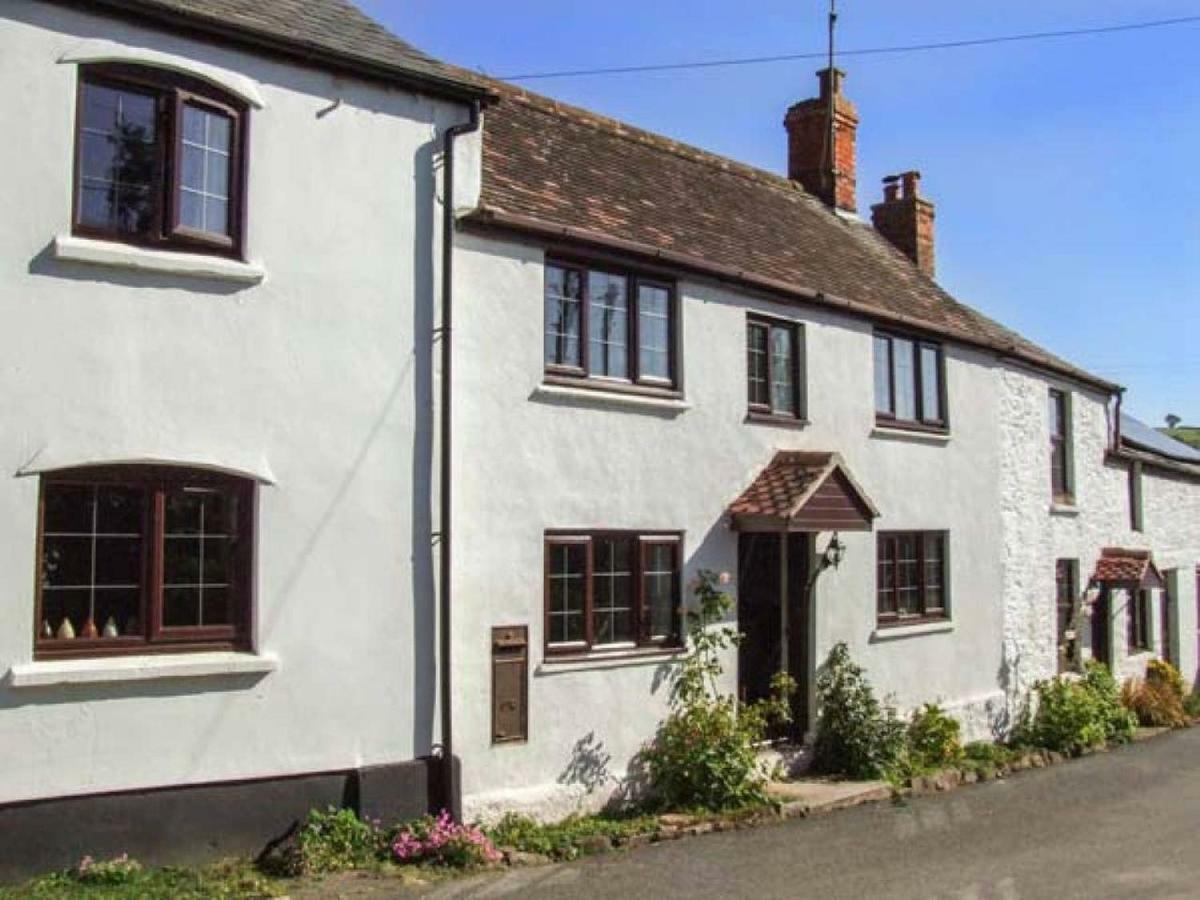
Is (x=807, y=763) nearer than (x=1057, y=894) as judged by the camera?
No

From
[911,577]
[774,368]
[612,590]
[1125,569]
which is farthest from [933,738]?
[1125,569]

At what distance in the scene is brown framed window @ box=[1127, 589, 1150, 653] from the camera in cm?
2236

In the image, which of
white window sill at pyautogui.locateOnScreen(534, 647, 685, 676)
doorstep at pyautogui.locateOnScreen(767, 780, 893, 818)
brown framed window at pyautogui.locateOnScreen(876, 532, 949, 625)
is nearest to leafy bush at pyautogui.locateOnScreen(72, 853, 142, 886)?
white window sill at pyautogui.locateOnScreen(534, 647, 685, 676)

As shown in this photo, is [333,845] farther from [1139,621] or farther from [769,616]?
[1139,621]

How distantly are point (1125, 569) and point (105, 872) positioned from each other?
17553 mm

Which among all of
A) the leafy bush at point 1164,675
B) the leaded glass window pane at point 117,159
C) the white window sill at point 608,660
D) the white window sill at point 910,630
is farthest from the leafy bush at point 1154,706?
the leaded glass window pane at point 117,159

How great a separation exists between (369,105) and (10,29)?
2729 mm

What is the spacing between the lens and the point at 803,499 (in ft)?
41.4

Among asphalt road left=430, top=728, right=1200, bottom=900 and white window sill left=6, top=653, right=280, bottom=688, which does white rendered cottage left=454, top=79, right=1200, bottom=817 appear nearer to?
asphalt road left=430, top=728, right=1200, bottom=900

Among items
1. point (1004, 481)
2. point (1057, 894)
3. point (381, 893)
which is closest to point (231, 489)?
point (381, 893)

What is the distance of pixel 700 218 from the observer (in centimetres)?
1437

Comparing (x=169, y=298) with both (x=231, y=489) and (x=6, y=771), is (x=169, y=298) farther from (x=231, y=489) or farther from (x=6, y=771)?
(x=6, y=771)

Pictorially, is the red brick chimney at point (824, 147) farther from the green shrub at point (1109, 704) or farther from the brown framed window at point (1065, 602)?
the green shrub at point (1109, 704)

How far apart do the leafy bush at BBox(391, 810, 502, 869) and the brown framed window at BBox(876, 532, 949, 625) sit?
7305 millimetres
